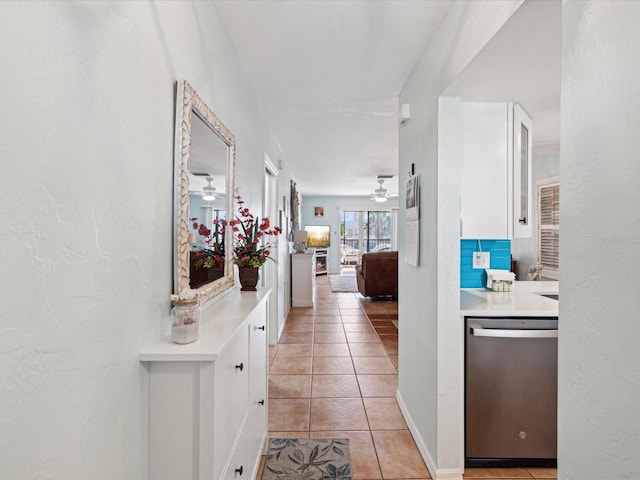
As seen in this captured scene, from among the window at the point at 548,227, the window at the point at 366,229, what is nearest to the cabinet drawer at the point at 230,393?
the window at the point at 548,227

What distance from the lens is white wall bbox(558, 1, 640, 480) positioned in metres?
0.73

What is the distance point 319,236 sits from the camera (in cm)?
1102

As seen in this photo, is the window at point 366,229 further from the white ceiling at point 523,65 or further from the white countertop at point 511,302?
the white ceiling at point 523,65

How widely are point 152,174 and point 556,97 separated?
7.57 feet

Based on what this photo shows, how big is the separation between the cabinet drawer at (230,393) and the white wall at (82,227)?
223mm

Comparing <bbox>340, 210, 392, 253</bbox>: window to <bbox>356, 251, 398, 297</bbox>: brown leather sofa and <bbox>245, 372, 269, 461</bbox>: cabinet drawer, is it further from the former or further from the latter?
<bbox>245, 372, 269, 461</bbox>: cabinet drawer

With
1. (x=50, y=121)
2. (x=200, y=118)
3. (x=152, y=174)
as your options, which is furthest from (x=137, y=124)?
(x=200, y=118)

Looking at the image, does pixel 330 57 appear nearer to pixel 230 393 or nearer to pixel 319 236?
pixel 230 393

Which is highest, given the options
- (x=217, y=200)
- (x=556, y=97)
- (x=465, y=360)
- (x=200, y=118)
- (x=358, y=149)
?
(x=358, y=149)

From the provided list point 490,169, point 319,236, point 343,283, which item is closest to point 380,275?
point 343,283

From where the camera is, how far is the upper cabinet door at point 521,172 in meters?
2.29

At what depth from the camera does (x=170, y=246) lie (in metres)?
1.33

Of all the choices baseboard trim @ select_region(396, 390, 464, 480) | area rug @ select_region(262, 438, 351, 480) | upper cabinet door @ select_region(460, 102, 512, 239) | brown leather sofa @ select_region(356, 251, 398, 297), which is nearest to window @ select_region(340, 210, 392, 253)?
brown leather sofa @ select_region(356, 251, 398, 297)

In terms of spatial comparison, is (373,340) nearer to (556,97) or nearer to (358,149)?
(358,149)
